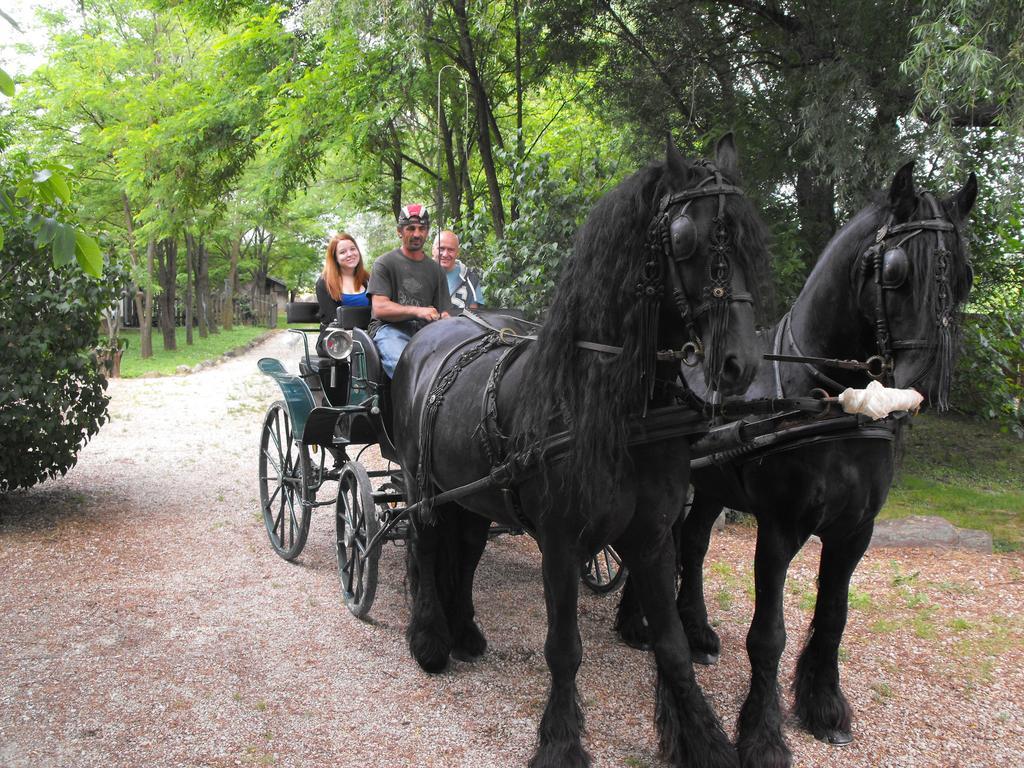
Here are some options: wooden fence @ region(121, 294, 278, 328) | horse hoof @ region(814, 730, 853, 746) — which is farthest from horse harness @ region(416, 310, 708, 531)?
wooden fence @ region(121, 294, 278, 328)

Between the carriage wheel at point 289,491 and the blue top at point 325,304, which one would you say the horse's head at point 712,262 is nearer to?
the blue top at point 325,304

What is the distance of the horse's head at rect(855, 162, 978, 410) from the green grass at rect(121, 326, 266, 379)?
15.8 metres

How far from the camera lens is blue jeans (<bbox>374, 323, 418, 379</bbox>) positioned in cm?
512

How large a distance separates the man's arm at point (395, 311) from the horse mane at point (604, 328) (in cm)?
207

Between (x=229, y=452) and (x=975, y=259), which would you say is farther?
(x=229, y=452)

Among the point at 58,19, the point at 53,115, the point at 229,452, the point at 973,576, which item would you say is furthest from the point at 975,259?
the point at 58,19

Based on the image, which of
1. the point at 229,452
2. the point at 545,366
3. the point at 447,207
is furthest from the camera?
the point at 447,207

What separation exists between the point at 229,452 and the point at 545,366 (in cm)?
886

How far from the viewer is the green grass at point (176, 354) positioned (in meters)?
21.4

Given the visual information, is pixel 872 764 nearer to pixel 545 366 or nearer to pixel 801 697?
pixel 801 697

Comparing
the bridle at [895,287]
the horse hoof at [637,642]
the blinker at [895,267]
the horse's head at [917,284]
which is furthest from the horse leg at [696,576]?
the blinker at [895,267]

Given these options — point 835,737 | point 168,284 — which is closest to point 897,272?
point 835,737

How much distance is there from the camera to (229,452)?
1095cm

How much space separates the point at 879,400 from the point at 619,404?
882 millimetres
